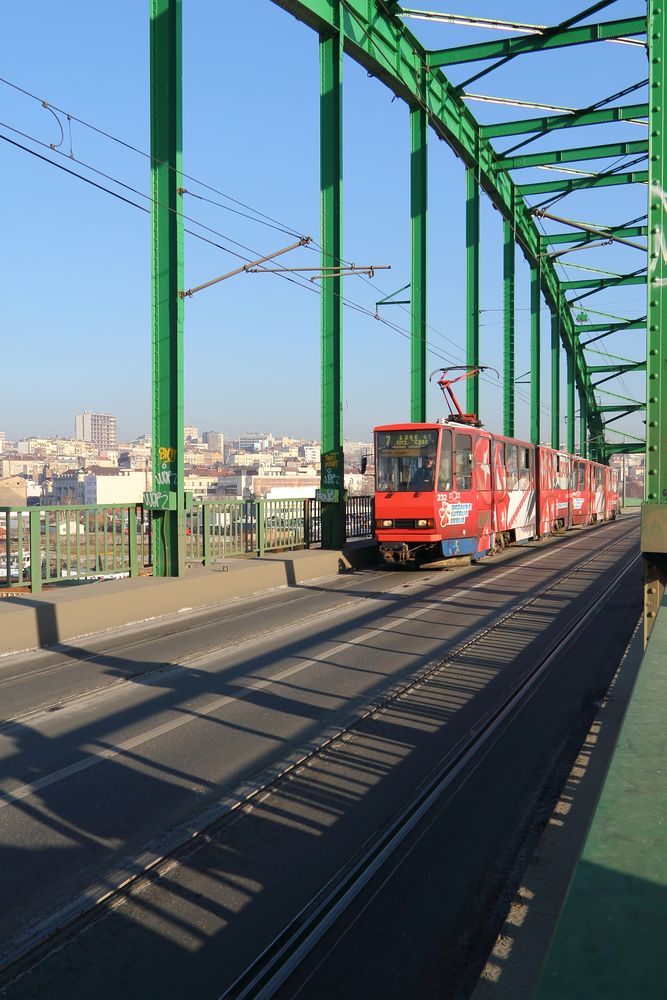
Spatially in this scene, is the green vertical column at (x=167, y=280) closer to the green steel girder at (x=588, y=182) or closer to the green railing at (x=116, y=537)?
the green railing at (x=116, y=537)

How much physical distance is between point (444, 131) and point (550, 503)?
14.1 metres

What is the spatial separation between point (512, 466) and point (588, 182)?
22.6 meters

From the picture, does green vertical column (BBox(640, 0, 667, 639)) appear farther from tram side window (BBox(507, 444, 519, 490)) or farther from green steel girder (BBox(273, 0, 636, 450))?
tram side window (BBox(507, 444, 519, 490))

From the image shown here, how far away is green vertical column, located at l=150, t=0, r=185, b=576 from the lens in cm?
1465

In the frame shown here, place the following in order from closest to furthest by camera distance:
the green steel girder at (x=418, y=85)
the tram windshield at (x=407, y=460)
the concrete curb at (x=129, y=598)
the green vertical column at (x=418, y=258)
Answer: the concrete curb at (x=129, y=598) < the tram windshield at (x=407, y=460) < the green steel girder at (x=418, y=85) < the green vertical column at (x=418, y=258)

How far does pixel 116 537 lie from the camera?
13750 mm

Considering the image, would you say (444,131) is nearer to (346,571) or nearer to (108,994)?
(346,571)

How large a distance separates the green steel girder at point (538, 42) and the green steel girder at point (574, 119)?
546 centimetres

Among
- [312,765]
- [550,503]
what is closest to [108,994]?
[312,765]

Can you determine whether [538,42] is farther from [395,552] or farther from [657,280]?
[657,280]

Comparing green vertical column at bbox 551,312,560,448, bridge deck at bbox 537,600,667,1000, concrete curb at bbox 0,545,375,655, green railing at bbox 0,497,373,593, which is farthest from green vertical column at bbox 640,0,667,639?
green vertical column at bbox 551,312,560,448

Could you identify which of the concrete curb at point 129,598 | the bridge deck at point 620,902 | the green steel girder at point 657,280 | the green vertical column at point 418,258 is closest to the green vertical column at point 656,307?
the green steel girder at point 657,280

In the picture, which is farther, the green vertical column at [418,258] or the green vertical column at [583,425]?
the green vertical column at [583,425]

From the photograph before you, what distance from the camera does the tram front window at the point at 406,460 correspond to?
1939 cm
